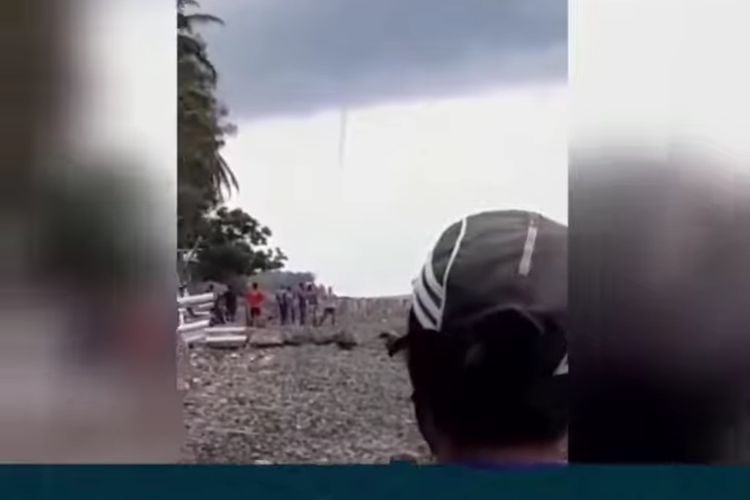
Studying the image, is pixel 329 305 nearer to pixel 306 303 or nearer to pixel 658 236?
pixel 306 303

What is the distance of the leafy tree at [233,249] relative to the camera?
2518 mm

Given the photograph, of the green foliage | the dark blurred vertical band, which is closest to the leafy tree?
the green foliage

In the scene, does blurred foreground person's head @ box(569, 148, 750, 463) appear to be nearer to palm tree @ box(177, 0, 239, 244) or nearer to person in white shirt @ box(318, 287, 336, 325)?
person in white shirt @ box(318, 287, 336, 325)

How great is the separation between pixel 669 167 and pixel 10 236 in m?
1.52

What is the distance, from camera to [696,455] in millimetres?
2500

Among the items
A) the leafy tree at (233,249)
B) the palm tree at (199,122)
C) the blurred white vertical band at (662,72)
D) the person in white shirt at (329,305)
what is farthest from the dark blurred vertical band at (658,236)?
the palm tree at (199,122)

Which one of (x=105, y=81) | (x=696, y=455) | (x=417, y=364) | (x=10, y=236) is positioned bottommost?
(x=696, y=455)

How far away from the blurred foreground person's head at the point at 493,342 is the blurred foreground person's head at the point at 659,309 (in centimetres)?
5

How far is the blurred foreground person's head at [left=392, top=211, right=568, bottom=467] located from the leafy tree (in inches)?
14.1

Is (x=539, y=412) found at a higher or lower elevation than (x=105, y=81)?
lower

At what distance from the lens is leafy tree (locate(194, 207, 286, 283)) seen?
252cm

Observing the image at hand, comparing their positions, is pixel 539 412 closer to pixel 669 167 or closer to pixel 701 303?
pixel 701 303

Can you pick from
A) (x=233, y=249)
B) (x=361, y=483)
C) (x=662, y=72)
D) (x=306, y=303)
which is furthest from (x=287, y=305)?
(x=662, y=72)

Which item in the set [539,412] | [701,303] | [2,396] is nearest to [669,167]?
[701,303]
